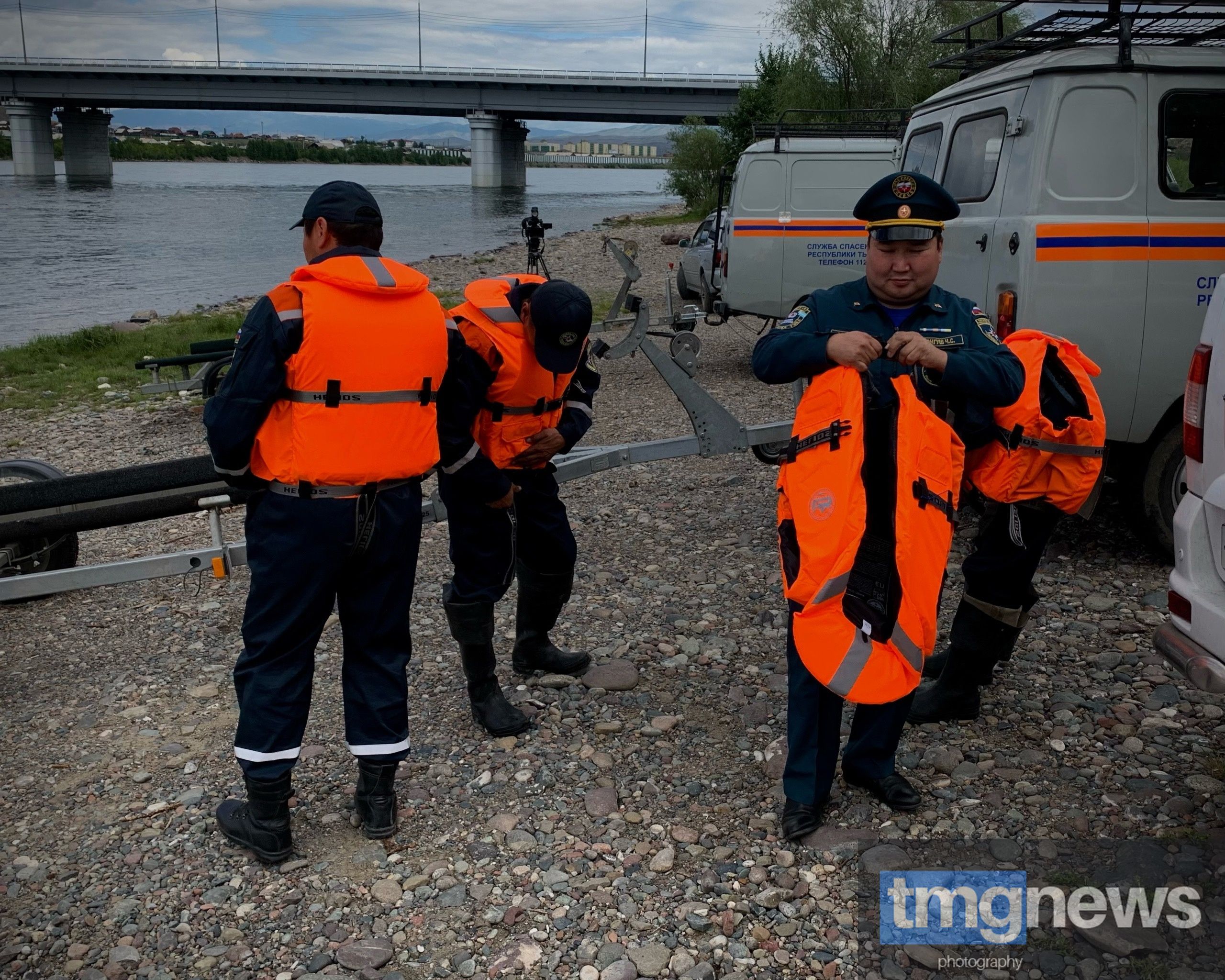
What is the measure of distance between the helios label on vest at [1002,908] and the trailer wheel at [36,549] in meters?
4.25

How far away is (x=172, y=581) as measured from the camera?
233 inches

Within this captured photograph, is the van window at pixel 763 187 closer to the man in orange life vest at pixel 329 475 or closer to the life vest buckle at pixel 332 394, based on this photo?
the man in orange life vest at pixel 329 475

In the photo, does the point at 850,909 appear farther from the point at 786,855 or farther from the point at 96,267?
the point at 96,267

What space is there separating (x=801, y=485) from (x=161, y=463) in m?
3.02

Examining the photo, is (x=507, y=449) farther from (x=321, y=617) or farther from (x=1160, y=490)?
(x=1160, y=490)

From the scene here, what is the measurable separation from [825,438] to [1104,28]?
4.24m

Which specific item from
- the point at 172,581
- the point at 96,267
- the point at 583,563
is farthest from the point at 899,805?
the point at 96,267

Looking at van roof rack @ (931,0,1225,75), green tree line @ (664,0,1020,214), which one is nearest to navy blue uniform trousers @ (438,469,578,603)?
van roof rack @ (931,0,1225,75)

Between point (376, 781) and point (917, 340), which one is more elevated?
point (917, 340)

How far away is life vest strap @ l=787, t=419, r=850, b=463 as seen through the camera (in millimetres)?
2914

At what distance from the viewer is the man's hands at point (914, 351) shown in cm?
286

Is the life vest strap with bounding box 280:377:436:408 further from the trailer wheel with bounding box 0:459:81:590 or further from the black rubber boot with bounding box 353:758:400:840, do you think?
the trailer wheel with bounding box 0:459:81:590

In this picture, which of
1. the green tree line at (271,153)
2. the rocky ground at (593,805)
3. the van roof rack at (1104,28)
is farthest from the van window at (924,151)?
the green tree line at (271,153)

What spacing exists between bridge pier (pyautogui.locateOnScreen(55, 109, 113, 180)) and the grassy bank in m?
73.0
